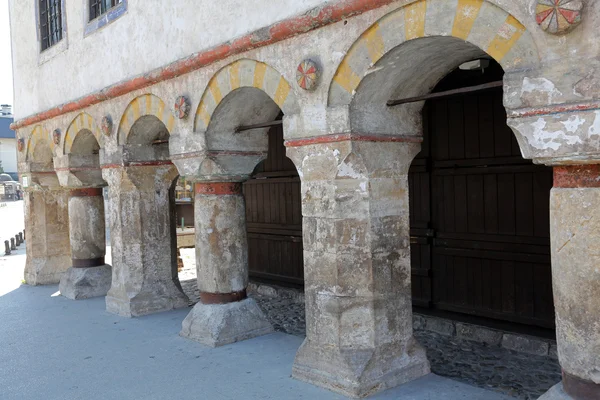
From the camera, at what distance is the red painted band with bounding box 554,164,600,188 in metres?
2.78

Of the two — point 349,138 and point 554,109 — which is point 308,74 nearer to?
point 349,138

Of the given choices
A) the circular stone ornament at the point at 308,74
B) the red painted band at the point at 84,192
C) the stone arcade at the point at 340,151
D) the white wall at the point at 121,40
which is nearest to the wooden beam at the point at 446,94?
the stone arcade at the point at 340,151

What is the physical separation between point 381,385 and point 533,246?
7.13 feet

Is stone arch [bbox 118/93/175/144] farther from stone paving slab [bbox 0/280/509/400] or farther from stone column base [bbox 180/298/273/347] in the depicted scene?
stone paving slab [bbox 0/280/509/400]

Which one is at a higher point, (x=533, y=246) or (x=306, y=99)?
(x=306, y=99)

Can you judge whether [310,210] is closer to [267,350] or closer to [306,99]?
[306,99]

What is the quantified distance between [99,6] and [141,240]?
3.21 m

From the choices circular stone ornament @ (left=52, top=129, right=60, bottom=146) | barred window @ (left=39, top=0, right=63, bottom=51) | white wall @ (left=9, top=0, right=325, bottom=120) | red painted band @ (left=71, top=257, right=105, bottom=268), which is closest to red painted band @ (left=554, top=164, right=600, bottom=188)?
white wall @ (left=9, top=0, right=325, bottom=120)

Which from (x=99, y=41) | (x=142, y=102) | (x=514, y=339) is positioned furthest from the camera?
(x=99, y=41)

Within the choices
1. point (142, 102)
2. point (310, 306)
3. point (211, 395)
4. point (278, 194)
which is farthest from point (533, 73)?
point (278, 194)

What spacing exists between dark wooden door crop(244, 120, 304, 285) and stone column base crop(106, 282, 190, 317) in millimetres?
1590

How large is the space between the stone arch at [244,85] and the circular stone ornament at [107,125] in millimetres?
1883

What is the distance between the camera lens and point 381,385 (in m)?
4.03

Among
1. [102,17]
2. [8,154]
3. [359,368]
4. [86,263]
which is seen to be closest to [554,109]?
[359,368]
